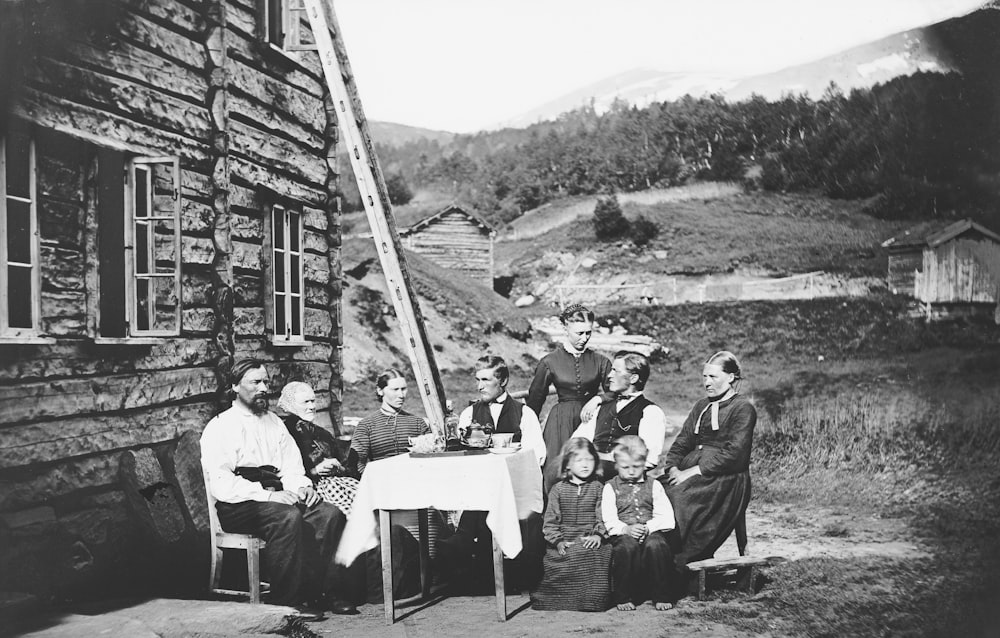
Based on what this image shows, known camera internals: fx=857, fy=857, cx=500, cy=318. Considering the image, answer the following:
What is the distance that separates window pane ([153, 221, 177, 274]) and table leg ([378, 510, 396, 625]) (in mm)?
1451

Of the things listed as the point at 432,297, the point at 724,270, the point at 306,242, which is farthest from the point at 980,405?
the point at 306,242

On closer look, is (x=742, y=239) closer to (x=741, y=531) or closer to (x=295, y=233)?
(x=741, y=531)

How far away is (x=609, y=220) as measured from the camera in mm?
4672

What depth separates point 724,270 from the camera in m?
4.45

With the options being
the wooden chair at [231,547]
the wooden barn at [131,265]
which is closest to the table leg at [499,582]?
the wooden chair at [231,547]

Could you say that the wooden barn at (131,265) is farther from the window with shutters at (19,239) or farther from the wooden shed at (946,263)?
the wooden shed at (946,263)

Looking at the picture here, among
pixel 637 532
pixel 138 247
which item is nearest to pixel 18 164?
pixel 138 247

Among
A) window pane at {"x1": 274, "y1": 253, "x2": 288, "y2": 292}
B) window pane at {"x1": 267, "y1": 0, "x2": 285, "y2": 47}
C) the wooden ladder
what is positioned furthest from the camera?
window pane at {"x1": 267, "y1": 0, "x2": 285, "y2": 47}

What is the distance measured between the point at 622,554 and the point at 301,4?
3.34 meters

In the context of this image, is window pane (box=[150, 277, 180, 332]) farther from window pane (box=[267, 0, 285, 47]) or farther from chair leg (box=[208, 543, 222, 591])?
window pane (box=[267, 0, 285, 47])

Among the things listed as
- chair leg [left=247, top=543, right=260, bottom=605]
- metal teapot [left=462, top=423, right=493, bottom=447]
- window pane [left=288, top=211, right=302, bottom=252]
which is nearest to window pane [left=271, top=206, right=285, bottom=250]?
window pane [left=288, top=211, right=302, bottom=252]

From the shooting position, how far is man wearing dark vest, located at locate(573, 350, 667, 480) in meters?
3.77

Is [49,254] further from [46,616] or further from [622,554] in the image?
[622,554]

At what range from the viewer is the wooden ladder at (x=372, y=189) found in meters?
4.18
